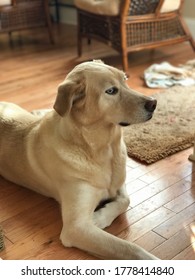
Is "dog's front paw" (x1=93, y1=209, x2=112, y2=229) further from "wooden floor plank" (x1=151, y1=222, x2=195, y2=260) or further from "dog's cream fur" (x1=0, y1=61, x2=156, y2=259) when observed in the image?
"wooden floor plank" (x1=151, y1=222, x2=195, y2=260)

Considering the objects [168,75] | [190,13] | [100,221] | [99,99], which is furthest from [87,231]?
[190,13]

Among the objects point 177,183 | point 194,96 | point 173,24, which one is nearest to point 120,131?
point 177,183

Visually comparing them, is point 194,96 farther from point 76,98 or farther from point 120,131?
point 76,98

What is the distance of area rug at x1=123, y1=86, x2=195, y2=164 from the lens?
2.13 metres

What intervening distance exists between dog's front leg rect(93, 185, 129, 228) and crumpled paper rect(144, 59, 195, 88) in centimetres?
151

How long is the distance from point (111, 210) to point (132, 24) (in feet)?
6.94

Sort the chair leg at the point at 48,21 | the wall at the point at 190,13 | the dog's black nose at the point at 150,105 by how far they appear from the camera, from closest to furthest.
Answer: the dog's black nose at the point at 150,105, the wall at the point at 190,13, the chair leg at the point at 48,21

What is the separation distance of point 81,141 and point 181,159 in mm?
757

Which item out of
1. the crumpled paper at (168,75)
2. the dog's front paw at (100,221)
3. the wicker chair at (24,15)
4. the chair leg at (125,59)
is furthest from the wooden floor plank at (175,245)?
the wicker chair at (24,15)

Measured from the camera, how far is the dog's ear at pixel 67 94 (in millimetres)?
1396

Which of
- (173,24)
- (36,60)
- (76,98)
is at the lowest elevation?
(36,60)

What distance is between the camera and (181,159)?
208 centimetres

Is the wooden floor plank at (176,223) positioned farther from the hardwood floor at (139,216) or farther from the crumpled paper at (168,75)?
the crumpled paper at (168,75)

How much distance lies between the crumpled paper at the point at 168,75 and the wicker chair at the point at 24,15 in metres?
1.64
